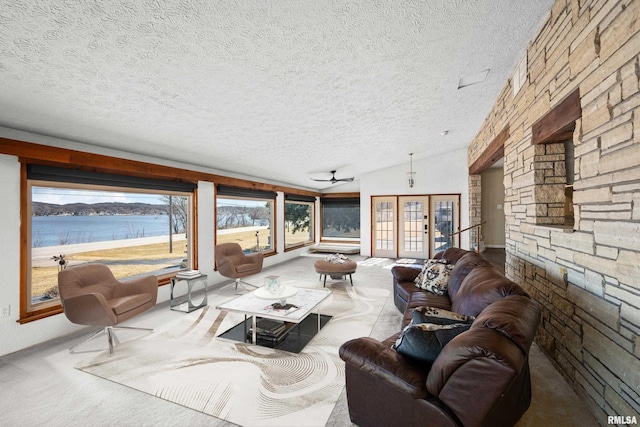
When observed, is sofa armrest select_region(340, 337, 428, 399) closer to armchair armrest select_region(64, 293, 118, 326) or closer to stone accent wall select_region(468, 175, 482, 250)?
armchair armrest select_region(64, 293, 118, 326)

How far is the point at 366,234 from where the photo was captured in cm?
891

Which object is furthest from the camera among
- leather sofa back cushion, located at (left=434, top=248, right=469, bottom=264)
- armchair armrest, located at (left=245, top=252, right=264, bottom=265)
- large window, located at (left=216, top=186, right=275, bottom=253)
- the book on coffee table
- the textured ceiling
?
large window, located at (left=216, top=186, right=275, bottom=253)

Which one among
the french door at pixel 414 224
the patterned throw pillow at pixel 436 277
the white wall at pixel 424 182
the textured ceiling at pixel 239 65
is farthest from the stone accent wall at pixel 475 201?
the patterned throw pillow at pixel 436 277

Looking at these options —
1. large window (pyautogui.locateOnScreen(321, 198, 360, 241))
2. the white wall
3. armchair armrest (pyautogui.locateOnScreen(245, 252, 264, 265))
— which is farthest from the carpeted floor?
large window (pyautogui.locateOnScreen(321, 198, 360, 241))

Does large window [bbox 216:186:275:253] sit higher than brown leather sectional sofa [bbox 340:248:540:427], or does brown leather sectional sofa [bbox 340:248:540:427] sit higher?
large window [bbox 216:186:275:253]

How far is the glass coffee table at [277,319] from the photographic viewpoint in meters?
2.99

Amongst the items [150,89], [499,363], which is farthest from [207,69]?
[499,363]

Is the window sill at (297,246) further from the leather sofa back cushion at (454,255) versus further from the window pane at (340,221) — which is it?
the leather sofa back cushion at (454,255)

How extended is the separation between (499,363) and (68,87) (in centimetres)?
333

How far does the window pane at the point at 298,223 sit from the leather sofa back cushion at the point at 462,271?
18.6 ft

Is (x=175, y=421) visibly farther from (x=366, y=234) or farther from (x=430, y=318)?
(x=366, y=234)

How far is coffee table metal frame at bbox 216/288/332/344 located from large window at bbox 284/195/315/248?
4.78 meters

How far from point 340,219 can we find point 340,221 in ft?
0.23

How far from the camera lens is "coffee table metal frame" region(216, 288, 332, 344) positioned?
116 inches
